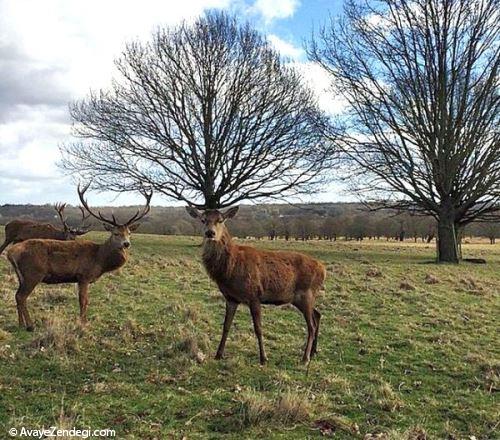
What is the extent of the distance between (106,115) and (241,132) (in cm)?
699

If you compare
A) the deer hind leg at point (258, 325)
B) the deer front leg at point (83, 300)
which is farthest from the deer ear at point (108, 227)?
the deer hind leg at point (258, 325)

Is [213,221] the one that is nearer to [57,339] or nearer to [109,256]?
[57,339]

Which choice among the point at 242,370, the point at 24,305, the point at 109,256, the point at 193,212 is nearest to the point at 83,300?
the point at 24,305

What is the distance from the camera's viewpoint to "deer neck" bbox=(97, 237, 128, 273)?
10.2m

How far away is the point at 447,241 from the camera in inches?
1029

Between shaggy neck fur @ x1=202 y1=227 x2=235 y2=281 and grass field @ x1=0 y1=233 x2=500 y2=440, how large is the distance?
102 cm

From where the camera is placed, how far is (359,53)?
25797 mm

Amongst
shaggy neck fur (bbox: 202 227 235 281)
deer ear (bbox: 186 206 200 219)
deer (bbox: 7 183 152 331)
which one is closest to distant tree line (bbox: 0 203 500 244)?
deer (bbox: 7 183 152 331)

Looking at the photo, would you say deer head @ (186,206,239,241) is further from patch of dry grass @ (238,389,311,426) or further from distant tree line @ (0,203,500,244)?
distant tree line @ (0,203,500,244)

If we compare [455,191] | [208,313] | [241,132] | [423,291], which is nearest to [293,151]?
[241,132]

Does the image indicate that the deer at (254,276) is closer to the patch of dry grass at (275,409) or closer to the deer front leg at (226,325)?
the deer front leg at (226,325)

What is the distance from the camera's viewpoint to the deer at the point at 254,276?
8.03 meters

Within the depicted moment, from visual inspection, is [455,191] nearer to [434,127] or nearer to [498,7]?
[434,127]

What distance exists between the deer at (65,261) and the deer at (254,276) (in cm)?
243
